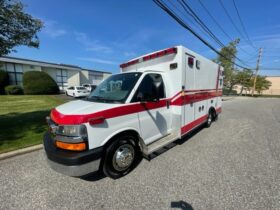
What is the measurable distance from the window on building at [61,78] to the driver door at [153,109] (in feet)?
115

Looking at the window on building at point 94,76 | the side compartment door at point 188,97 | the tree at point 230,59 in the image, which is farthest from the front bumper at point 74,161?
the window on building at point 94,76

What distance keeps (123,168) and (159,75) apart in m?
2.39

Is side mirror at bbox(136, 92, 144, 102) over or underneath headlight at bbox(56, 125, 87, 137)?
over

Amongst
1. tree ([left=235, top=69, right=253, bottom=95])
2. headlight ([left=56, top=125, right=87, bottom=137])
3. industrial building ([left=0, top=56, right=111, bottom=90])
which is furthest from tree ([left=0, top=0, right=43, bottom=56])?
tree ([left=235, top=69, right=253, bottom=95])

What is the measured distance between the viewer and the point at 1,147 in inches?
171

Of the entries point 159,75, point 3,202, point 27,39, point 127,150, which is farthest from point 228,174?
point 27,39

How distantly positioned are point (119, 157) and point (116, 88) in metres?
1.51

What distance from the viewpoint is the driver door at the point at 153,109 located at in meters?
3.44

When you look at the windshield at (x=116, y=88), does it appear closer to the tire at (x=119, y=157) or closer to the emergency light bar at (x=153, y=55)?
the tire at (x=119, y=157)

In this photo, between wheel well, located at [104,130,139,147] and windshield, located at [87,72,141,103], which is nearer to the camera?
wheel well, located at [104,130,139,147]

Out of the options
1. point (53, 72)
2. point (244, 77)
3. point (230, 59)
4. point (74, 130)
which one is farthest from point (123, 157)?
point (244, 77)

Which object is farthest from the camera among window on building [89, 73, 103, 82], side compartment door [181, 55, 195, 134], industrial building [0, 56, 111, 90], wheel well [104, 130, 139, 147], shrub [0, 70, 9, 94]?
window on building [89, 73, 103, 82]

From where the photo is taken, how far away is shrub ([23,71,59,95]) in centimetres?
2355

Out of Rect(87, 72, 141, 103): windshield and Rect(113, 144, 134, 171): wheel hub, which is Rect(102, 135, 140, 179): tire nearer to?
Rect(113, 144, 134, 171): wheel hub
